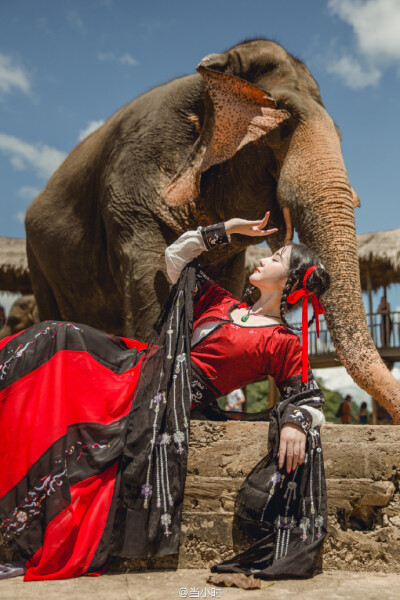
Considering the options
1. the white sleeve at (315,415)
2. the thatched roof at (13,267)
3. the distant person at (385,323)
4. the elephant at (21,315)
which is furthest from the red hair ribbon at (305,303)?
the distant person at (385,323)

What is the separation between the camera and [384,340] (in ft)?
43.9

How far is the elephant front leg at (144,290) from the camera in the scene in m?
4.54

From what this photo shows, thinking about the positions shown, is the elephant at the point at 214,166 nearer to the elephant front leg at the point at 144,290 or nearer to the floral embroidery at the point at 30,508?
the elephant front leg at the point at 144,290

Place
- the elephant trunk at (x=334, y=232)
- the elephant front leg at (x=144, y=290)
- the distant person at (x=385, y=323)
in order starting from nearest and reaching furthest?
the elephant trunk at (x=334, y=232) < the elephant front leg at (x=144, y=290) < the distant person at (x=385, y=323)

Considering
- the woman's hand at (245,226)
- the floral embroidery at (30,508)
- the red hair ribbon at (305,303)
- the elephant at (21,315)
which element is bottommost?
the floral embroidery at (30,508)

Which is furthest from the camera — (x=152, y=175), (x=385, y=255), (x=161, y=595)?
(x=385, y=255)

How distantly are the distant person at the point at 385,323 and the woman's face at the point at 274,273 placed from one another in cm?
1115

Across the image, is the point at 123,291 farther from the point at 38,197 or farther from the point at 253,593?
the point at 253,593

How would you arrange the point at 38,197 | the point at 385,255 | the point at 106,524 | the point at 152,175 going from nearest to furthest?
the point at 106,524
the point at 152,175
the point at 38,197
the point at 385,255

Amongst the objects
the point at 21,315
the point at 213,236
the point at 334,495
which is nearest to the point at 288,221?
the point at 213,236

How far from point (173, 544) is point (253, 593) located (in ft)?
1.15

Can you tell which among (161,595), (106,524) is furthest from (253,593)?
(106,524)

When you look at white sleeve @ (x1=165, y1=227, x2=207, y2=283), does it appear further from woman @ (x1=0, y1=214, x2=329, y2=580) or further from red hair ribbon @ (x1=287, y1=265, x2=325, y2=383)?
A: red hair ribbon @ (x1=287, y1=265, x2=325, y2=383)

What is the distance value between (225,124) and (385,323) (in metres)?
9.79
